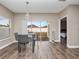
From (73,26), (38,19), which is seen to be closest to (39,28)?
(38,19)

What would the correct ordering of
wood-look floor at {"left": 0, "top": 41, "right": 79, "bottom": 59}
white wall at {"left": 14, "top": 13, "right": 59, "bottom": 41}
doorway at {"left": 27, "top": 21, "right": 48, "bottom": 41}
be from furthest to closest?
1. doorway at {"left": 27, "top": 21, "right": 48, "bottom": 41}
2. white wall at {"left": 14, "top": 13, "right": 59, "bottom": 41}
3. wood-look floor at {"left": 0, "top": 41, "right": 79, "bottom": 59}

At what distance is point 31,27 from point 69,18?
4.54m

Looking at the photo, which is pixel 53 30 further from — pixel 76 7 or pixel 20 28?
Result: pixel 76 7

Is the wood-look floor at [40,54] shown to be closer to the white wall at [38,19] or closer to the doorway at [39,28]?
the white wall at [38,19]

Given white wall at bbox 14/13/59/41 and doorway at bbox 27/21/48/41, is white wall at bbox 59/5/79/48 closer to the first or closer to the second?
white wall at bbox 14/13/59/41

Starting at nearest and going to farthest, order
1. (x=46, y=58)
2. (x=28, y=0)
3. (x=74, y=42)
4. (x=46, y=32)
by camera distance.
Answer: (x=46, y=58), (x=28, y=0), (x=74, y=42), (x=46, y=32)

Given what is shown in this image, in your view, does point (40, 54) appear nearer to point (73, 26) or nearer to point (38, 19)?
point (73, 26)

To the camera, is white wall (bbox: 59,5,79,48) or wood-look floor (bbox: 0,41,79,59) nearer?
wood-look floor (bbox: 0,41,79,59)

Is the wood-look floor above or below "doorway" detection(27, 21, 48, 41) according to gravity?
below

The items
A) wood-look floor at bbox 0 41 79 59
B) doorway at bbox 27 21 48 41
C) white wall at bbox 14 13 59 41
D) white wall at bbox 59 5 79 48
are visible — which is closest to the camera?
wood-look floor at bbox 0 41 79 59

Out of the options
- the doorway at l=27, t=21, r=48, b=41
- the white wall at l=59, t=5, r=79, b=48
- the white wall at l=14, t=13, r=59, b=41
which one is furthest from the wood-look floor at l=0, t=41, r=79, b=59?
the doorway at l=27, t=21, r=48, b=41

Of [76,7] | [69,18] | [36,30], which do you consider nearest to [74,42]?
[69,18]

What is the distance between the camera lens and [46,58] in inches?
193

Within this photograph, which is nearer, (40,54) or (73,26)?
(40,54)
